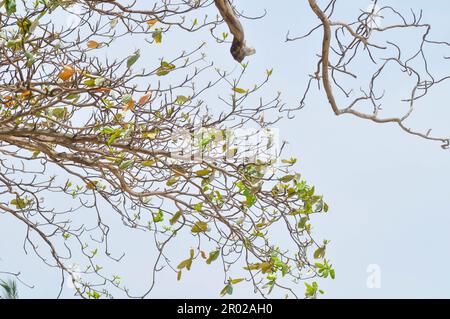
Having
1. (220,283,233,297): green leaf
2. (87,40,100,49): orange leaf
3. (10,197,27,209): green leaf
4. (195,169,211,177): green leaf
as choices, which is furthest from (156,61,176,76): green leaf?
(10,197,27,209): green leaf

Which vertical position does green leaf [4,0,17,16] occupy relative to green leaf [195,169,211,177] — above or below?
above

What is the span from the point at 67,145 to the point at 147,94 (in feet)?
1.67

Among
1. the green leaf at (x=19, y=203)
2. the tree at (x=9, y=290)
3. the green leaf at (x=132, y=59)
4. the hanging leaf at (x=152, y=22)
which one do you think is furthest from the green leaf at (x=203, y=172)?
the tree at (x=9, y=290)

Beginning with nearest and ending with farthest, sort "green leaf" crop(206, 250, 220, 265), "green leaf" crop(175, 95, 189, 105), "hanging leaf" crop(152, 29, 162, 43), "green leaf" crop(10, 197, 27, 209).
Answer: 1. "green leaf" crop(206, 250, 220, 265)
2. "green leaf" crop(175, 95, 189, 105)
3. "hanging leaf" crop(152, 29, 162, 43)
4. "green leaf" crop(10, 197, 27, 209)

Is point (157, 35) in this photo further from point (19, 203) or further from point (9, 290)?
point (9, 290)

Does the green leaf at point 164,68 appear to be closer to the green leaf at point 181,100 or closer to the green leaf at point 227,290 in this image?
the green leaf at point 181,100

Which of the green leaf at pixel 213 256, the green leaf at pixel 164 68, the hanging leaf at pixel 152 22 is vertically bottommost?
the green leaf at pixel 213 256

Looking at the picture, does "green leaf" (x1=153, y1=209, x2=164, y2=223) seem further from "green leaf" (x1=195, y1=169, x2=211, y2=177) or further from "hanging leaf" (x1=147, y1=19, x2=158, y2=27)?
"hanging leaf" (x1=147, y1=19, x2=158, y2=27)

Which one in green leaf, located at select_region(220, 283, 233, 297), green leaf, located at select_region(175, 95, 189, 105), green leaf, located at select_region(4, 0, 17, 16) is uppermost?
green leaf, located at select_region(175, 95, 189, 105)

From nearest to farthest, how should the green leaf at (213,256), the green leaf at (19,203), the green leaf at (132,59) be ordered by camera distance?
the green leaf at (132,59), the green leaf at (213,256), the green leaf at (19,203)

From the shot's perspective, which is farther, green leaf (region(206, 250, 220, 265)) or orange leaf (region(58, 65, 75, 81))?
green leaf (region(206, 250, 220, 265))

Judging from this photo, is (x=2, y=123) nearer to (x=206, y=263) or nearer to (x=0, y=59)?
(x=0, y=59)

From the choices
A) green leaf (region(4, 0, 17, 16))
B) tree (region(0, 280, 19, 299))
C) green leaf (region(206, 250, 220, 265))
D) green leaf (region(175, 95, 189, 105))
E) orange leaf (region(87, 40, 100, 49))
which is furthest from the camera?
tree (region(0, 280, 19, 299))

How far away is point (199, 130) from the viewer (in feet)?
10.3
